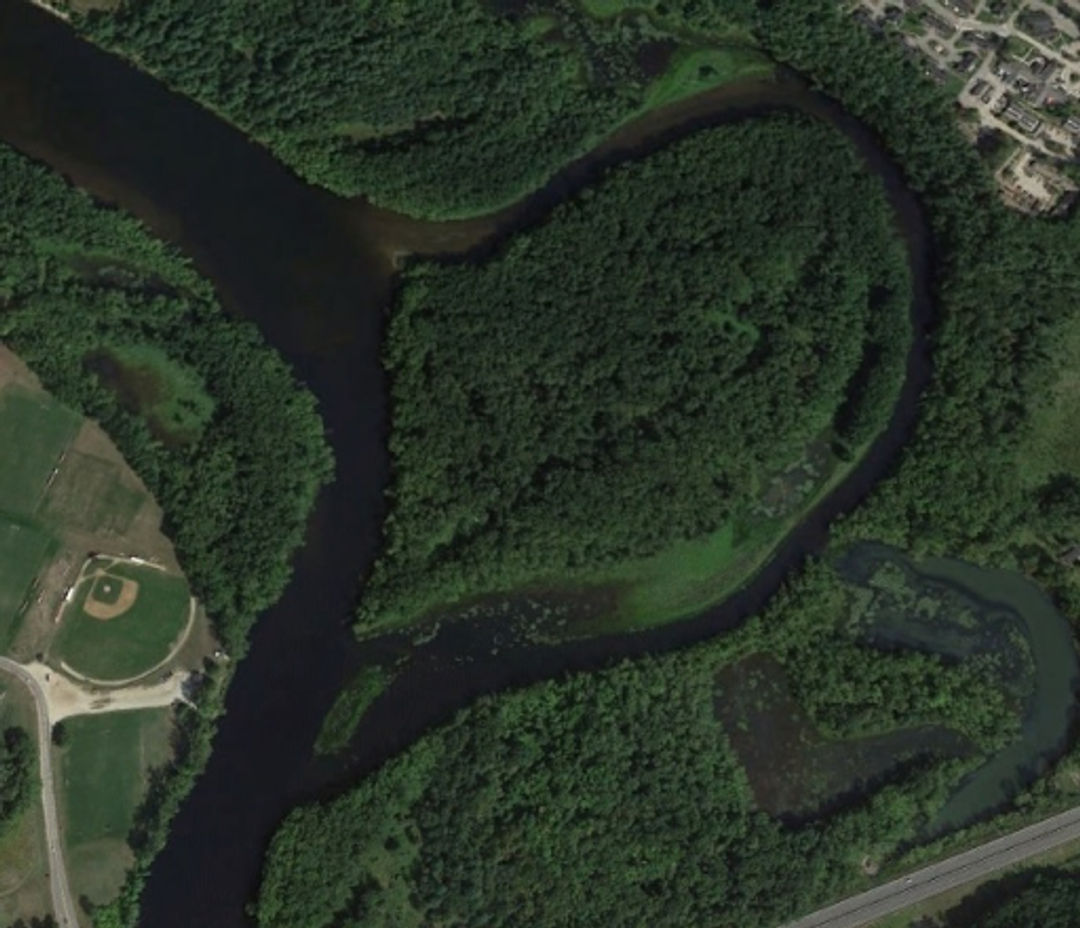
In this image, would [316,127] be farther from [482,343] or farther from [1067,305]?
[1067,305]

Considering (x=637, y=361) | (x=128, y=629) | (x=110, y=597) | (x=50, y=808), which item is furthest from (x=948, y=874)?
(x=50, y=808)

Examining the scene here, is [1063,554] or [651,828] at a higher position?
[1063,554]

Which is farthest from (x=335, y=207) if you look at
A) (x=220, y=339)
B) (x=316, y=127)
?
(x=220, y=339)

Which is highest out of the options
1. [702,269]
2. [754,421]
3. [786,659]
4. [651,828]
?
[702,269]

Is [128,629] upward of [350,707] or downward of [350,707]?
downward

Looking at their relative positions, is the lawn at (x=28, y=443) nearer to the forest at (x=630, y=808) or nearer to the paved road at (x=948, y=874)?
the forest at (x=630, y=808)

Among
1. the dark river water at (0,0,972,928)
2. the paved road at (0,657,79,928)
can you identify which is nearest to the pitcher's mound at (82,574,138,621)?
the paved road at (0,657,79,928)

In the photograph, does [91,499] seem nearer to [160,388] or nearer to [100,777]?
[160,388]
